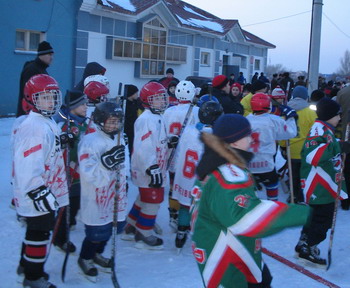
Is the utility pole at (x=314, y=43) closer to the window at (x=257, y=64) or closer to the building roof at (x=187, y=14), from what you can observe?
the building roof at (x=187, y=14)

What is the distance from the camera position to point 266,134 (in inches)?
227

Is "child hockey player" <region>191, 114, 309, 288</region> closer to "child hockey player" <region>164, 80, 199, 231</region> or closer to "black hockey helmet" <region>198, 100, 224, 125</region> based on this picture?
"black hockey helmet" <region>198, 100, 224, 125</region>

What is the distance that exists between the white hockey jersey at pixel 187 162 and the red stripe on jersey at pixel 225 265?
7.21 feet

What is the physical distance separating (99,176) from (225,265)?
1.75 m

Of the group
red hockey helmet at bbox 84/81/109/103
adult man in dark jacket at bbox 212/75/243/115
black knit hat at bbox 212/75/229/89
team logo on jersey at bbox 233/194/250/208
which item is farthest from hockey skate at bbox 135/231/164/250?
black knit hat at bbox 212/75/229/89

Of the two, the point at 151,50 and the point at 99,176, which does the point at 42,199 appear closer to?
the point at 99,176

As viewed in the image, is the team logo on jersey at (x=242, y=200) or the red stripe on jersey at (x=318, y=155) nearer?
the team logo on jersey at (x=242, y=200)

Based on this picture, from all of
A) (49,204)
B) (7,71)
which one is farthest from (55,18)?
(49,204)

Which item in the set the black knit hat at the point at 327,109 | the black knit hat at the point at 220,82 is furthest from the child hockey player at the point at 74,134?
the black knit hat at the point at 220,82

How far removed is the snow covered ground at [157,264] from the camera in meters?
4.16

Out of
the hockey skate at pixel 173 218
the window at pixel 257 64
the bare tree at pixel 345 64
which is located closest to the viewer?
the hockey skate at pixel 173 218

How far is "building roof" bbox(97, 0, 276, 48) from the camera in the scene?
18.4 meters

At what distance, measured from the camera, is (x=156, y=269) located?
447cm

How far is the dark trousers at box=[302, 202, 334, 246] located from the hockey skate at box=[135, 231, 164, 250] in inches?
64.0
